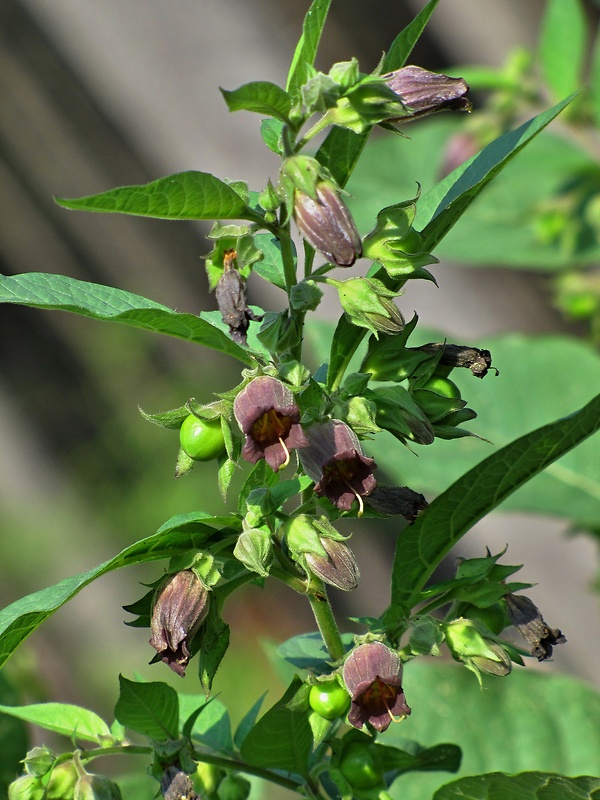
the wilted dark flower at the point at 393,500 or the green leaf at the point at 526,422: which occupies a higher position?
the wilted dark flower at the point at 393,500

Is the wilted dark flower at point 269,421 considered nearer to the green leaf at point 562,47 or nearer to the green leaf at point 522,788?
the green leaf at point 522,788

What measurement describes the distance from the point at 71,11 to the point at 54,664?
2.40m

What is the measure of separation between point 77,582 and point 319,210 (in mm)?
298

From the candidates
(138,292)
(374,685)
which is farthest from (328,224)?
(138,292)

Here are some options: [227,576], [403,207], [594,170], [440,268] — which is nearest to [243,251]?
[403,207]

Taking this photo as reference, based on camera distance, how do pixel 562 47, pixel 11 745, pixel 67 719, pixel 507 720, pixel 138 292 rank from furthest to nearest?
pixel 138 292 < pixel 562 47 < pixel 507 720 < pixel 11 745 < pixel 67 719

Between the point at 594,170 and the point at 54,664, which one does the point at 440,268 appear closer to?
the point at 594,170

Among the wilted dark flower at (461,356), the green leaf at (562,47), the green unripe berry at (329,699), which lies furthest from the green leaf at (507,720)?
the green leaf at (562,47)

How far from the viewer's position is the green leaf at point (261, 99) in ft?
2.05

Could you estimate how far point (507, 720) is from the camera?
4.04ft

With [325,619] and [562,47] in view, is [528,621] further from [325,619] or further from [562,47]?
[562,47]

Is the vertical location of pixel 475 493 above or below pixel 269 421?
below

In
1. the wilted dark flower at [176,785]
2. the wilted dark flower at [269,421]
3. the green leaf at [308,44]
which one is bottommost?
the wilted dark flower at [176,785]

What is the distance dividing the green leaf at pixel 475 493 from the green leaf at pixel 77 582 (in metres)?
0.18
